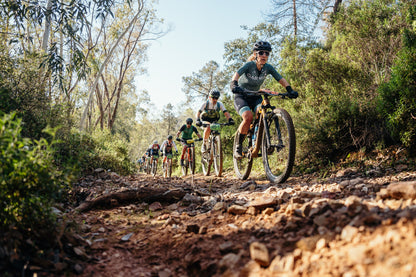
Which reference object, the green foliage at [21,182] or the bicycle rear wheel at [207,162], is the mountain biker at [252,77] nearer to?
the bicycle rear wheel at [207,162]

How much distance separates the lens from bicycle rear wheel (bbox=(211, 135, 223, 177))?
7824 millimetres

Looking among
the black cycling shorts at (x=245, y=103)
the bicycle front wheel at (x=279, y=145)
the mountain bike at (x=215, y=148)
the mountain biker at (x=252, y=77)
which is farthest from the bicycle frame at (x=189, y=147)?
the black cycling shorts at (x=245, y=103)

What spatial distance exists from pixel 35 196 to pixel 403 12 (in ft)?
29.7

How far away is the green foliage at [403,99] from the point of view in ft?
14.9

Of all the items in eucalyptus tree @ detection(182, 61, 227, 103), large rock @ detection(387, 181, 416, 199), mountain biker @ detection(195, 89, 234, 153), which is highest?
eucalyptus tree @ detection(182, 61, 227, 103)

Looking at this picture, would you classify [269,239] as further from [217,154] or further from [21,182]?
[217,154]

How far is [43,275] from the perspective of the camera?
1.66 m

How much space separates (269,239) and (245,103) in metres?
3.87

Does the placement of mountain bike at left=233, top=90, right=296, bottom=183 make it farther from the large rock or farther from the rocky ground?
the large rock

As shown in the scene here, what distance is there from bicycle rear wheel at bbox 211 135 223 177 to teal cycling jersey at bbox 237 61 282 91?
267 centimetres

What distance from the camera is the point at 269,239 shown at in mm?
1973

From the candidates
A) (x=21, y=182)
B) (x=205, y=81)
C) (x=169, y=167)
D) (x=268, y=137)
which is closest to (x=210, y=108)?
(x=268, y=137)

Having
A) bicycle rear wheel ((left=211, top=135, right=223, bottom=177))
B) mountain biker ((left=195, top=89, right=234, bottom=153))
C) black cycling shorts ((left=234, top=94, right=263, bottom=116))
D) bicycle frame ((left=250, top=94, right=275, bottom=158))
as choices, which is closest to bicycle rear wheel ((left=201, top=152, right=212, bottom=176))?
bicycle rear wheel ((left=211, top=135, right=223, bottom=177))

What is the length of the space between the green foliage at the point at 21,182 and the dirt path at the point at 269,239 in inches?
19.4
